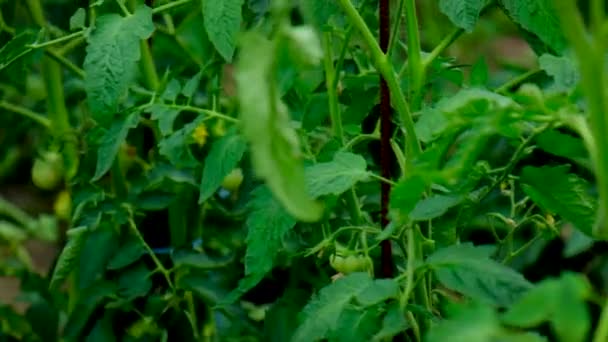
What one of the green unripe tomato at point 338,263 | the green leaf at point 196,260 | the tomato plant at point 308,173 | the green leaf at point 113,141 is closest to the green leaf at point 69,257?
the tomato plant at point 308,173

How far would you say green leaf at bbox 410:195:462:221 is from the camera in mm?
1205

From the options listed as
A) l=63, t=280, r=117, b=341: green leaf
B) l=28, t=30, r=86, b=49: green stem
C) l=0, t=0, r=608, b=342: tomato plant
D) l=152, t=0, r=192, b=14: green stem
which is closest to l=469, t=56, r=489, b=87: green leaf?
l=0, t=0, r=608, b=342: tomato plant

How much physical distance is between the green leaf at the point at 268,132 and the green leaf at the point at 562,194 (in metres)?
0.43

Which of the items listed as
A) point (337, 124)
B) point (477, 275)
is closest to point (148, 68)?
point (337, 124)

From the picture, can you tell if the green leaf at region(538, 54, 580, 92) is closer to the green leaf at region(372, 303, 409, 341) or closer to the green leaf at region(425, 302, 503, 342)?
the green leaf at region(372, 303, 409, 341)

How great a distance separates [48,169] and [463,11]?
795mm

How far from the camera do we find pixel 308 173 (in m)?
1.25

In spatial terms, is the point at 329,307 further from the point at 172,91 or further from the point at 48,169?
the point at 48,169

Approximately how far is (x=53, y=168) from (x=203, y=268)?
0.94 ft

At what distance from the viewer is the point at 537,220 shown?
4.69 feet

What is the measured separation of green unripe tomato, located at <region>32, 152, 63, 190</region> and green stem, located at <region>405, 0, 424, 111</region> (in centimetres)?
68

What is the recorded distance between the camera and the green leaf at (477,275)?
110 cm

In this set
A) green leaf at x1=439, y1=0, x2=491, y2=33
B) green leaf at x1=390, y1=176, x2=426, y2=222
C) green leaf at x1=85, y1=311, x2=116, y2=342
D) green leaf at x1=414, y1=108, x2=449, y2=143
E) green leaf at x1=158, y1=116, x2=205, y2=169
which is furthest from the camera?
green leaf at x1=85, y1=311, x2=116, y2=342

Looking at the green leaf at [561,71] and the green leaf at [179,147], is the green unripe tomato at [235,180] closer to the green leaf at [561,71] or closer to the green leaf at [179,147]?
the green leaf at [179,147]
